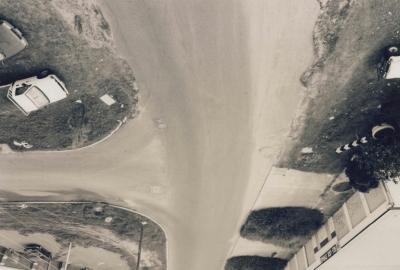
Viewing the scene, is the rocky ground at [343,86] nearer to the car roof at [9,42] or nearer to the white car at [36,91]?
the white car at [36,91]

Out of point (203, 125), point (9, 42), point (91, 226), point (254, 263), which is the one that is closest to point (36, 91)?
point (9, 42)

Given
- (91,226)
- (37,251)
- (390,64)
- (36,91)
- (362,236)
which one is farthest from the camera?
(37,251)

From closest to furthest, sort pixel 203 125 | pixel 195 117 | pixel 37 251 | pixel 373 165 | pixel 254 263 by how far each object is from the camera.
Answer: pixel 373 165
pixel 195 117
pixel 203 125
pixel 37 251
pixel 254 263

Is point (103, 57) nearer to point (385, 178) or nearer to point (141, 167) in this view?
point (141, 167)

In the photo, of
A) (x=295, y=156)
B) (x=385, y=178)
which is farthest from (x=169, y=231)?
(x=385, y=178)

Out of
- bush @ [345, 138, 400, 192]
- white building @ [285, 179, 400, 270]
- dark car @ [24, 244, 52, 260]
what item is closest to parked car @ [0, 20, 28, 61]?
dark car @ [24, 244, 52, 260]

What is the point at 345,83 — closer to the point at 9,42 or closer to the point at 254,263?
the point at 254,263

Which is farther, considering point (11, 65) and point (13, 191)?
point (13, 191)
